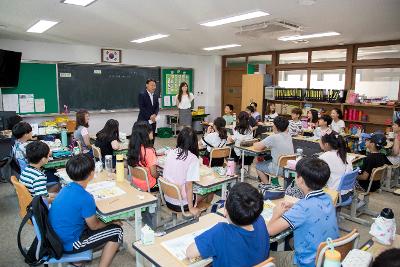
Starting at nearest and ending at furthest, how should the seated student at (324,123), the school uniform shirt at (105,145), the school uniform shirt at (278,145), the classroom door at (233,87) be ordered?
the school uniform shirt at (278,145)
the school uniform shirt at (105,145)
the seated student at (324,123)
the classroom door at (233,87)

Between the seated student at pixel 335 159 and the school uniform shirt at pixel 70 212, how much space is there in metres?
2.46

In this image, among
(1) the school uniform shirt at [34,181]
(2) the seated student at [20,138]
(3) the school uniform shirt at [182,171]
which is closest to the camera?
(1) the school uniform shirt at [34,181]

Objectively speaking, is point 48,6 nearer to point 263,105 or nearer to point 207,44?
point 207,44

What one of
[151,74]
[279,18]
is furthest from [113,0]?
[151,74]

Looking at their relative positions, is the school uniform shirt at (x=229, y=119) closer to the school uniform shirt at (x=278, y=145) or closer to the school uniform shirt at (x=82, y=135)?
the school uniform shirt at (x=278, y=145)

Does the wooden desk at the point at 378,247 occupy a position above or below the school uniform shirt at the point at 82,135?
below

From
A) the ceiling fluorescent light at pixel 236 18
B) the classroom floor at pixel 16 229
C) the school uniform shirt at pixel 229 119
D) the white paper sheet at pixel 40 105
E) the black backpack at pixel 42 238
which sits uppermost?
the ceiling fluorescent light at pixel 236 18

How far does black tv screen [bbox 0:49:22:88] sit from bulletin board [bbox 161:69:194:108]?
13.5ft

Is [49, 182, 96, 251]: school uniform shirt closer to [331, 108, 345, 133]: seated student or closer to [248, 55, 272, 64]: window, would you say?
[331, 108, 345, 133]: seated student

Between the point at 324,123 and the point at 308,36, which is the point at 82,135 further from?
the point at 308,36

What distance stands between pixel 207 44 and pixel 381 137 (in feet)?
15.4

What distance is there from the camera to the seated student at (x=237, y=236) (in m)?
1.53

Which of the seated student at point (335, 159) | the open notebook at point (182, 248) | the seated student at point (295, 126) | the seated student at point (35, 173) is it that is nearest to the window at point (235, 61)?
the seated student at point (295, 126)

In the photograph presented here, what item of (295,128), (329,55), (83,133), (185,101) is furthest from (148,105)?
(329,55)
